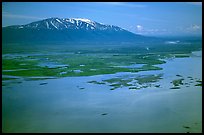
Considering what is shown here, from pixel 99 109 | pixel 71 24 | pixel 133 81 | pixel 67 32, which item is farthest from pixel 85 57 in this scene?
pixel 99 109

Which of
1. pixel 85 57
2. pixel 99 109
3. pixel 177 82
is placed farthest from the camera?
pixel 85 57

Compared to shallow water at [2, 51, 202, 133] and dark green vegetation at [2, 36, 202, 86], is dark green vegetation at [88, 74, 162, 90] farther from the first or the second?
shallow water at [2, 51, 202, 133]

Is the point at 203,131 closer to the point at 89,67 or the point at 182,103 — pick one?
the point at 182,103

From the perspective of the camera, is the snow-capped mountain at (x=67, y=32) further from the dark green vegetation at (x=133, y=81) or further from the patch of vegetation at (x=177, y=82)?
the patch of vegetation at (x=177, y=82)

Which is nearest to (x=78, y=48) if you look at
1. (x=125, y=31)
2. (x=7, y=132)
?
(x=125, y=31)

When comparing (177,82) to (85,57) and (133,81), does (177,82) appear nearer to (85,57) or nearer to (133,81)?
(133,81)

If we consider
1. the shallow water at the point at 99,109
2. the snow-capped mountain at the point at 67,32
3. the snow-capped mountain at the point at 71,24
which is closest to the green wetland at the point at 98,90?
the shallow water at the point at 99,109
